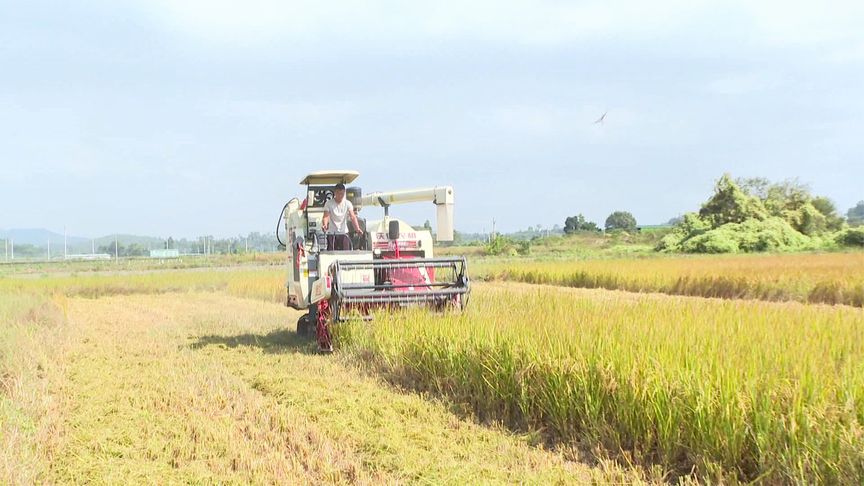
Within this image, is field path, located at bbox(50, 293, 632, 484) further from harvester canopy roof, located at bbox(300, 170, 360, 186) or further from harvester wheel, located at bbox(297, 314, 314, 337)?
harvester canopy roof, located at bbox(300, 170, 360, 186)

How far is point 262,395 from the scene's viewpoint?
6215mm

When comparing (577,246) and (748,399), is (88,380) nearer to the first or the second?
(748,399)

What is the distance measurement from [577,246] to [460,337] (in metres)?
50.2

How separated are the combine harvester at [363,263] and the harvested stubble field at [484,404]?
1.98ft

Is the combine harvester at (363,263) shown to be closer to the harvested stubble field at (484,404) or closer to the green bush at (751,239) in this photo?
the harvested stubble field at (484,404)

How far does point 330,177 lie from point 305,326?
7.30ft

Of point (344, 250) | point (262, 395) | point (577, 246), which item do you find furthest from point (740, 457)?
point (577, 246)

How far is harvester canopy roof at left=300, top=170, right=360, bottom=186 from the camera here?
9.74 metres

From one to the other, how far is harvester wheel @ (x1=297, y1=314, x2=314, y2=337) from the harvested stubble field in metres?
1.67

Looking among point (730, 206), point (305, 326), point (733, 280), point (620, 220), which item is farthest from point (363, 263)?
point (620, 220)

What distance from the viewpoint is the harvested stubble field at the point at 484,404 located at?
3.75 metres

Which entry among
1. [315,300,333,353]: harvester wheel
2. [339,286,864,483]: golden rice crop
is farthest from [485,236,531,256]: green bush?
[339,286,864,483]: golden rice crop

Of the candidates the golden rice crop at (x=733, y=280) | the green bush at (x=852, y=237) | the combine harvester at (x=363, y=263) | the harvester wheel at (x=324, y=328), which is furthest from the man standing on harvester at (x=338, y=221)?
the green bush at (x=852, y=237)

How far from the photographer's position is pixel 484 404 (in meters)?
5.54
